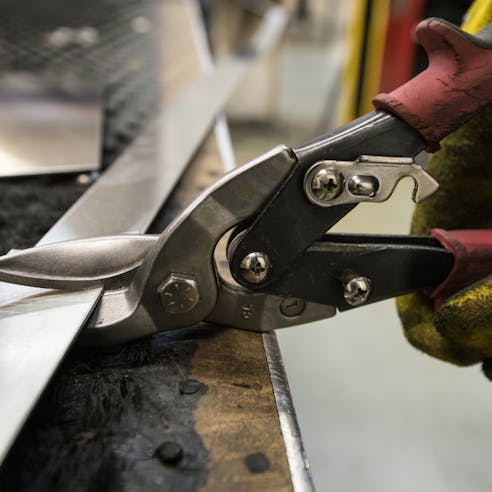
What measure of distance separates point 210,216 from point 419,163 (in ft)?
0.61

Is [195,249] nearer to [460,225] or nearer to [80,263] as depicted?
[80,263]

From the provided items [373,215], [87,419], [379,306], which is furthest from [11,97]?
[373,215]

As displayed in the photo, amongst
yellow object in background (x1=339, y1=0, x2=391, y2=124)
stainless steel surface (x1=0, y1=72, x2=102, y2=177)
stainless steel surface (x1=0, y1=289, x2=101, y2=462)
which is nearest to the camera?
stainless steel surface (x1=0, y1=289, x2=101, y2=462)

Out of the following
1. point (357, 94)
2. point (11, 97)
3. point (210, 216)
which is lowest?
point (357, 94)

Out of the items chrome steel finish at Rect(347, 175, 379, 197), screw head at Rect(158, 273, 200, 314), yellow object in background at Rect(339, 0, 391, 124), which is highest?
chrome steel finish at Rect(347, 175, 379, 197)

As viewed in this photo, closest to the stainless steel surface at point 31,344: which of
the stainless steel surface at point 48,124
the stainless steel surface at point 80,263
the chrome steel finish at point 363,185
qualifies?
the stainless steel surface at point 80,263

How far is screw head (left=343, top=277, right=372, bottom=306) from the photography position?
20.6 inches

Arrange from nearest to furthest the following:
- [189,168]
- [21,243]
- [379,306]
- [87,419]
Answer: [87,419] < [21,243] < [189,168] < [379,306]

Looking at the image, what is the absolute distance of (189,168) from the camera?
35.5 inches

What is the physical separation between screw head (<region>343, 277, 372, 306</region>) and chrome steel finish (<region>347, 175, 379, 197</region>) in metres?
0.08

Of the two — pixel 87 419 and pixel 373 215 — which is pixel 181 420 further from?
pixel 373 215

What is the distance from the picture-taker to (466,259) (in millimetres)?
539

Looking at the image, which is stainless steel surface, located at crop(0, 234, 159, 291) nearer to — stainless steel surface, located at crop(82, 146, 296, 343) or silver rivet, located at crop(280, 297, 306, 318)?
stainless steel surface, located at crop(82, 146, 296, 343)

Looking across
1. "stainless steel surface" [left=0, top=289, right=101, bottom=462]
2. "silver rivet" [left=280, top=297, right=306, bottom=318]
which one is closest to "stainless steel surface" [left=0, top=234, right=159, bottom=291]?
"stainless steel surface" [left=0, top=289, right=101, bottom=462]
